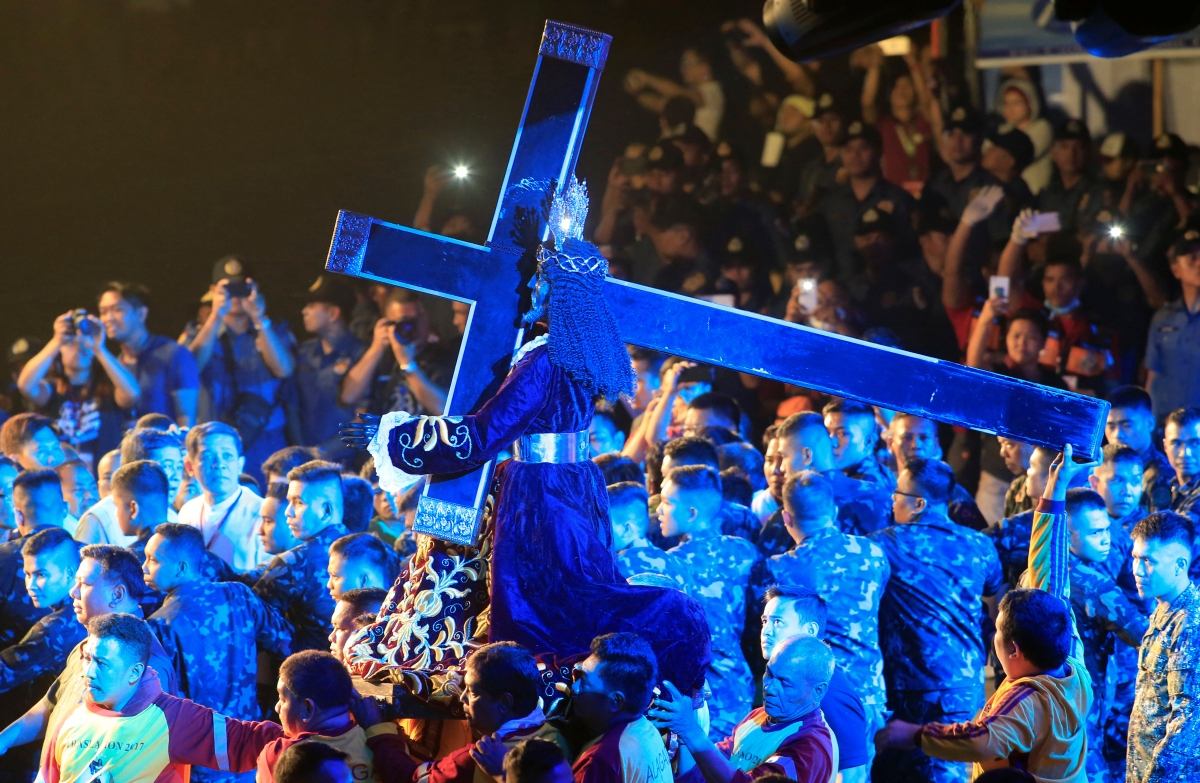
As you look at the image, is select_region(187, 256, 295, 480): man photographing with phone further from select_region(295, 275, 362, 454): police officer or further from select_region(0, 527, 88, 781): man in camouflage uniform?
select_region(0, 527, 88, 781): man in camouflage uniform

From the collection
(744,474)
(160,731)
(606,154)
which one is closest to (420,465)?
(160,731)

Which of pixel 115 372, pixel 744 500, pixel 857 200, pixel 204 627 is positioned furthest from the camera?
pixel 115 372

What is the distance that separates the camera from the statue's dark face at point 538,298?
378cm

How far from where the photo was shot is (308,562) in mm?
5031

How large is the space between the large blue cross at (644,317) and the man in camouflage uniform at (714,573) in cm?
104

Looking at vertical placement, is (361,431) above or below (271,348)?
below

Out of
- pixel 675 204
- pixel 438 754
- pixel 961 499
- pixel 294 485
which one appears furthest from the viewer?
pixel 675 204

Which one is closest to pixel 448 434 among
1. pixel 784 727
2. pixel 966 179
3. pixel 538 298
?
pixel 538 298

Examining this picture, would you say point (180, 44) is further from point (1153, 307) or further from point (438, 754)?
point (438, 754)

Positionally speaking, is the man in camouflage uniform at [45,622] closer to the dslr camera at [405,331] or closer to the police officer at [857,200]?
the dslr camera at [405,331]

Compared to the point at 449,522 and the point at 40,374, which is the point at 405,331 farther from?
the point at 449,522

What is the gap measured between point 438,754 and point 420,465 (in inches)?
33.7

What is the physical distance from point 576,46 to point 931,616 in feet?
8.07

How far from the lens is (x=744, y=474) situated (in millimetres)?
6074
